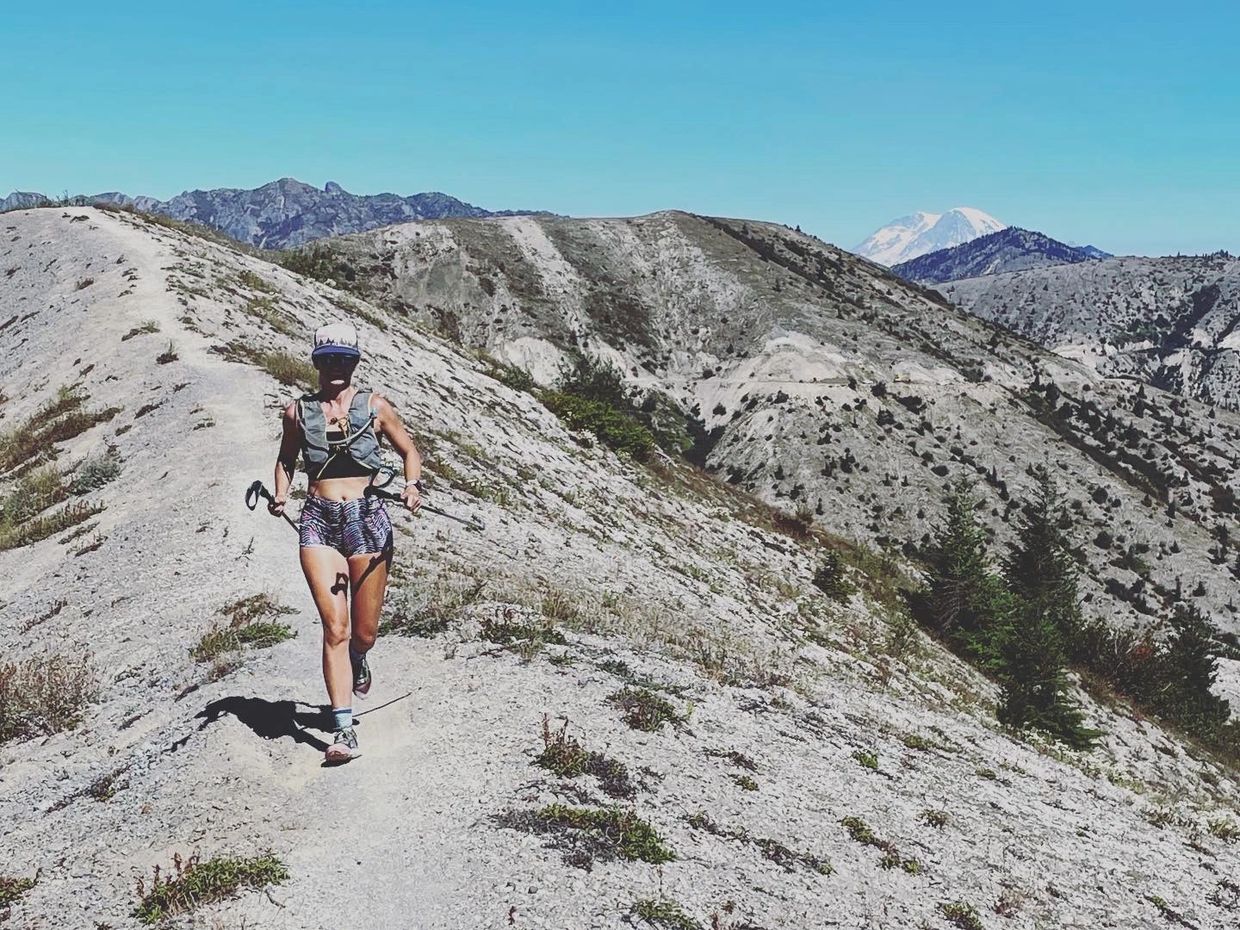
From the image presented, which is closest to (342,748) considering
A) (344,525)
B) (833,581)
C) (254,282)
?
(344,525)

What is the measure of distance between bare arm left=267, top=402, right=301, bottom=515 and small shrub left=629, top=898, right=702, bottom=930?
17.5ft

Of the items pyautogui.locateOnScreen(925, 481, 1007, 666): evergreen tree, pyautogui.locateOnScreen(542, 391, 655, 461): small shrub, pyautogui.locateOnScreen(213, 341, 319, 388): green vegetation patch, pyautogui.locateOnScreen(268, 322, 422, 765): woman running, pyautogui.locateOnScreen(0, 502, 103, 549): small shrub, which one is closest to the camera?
pyautogui.locateOnScreen(268, 322, 422, 765): woman running

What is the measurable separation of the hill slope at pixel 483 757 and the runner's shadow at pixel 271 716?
0.13 ft

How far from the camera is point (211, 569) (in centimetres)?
1350

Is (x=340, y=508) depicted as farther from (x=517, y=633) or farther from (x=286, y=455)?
(x=517, y=633)

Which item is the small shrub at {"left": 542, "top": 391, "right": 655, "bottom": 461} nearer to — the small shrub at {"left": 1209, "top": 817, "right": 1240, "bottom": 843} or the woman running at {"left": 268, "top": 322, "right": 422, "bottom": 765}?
the small shrub at {"left": 1209, "top": 817, "right": 1240, "bottom": 843}

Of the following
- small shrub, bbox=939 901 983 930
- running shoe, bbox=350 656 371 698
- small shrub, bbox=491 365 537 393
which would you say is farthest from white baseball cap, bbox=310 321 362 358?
small shrub, bbox=491 365 537 393

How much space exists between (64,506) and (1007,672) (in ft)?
114

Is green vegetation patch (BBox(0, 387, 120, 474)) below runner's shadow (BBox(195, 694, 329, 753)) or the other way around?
the other way around

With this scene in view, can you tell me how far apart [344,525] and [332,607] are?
846 mm

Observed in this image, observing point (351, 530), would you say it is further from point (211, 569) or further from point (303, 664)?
point (211, 569)

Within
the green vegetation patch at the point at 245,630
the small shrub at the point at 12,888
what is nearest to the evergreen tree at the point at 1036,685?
the green vegetation patch at the point at 245,630

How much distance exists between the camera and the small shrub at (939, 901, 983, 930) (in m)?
7.64

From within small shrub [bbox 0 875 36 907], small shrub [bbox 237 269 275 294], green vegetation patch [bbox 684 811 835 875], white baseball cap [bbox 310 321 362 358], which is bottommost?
small shrub [bbox 0 875 36 907]
